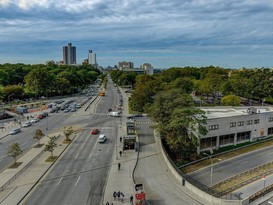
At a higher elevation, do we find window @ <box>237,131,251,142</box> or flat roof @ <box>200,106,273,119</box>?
flat roof @ <box>200,106,273,119</box>

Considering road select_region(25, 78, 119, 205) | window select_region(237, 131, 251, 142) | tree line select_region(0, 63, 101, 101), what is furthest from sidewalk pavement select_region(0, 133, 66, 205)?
tree line select_region(0, 63, 101, 101)

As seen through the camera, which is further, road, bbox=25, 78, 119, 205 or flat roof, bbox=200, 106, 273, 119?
flat roof, bbox=200, 106, 273, 119

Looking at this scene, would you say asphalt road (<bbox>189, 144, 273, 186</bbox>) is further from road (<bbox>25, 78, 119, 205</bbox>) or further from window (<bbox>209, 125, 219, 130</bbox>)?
road (<bbox>25, 78, 119, 205</bbox>)

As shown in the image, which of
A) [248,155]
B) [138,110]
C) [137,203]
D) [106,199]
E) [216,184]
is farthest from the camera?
[138,110]

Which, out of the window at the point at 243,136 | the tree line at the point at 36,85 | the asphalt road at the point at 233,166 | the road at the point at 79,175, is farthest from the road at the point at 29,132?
the window at the point at 243,136

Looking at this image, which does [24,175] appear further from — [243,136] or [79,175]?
[243,136]

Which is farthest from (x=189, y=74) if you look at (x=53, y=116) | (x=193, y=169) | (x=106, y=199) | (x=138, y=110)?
(x=106, y=199)

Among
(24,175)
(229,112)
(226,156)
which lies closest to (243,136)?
(229,112)

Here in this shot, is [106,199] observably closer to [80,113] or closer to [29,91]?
[80,113]

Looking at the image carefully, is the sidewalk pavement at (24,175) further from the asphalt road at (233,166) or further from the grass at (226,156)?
the asphalt road at (233,166)
